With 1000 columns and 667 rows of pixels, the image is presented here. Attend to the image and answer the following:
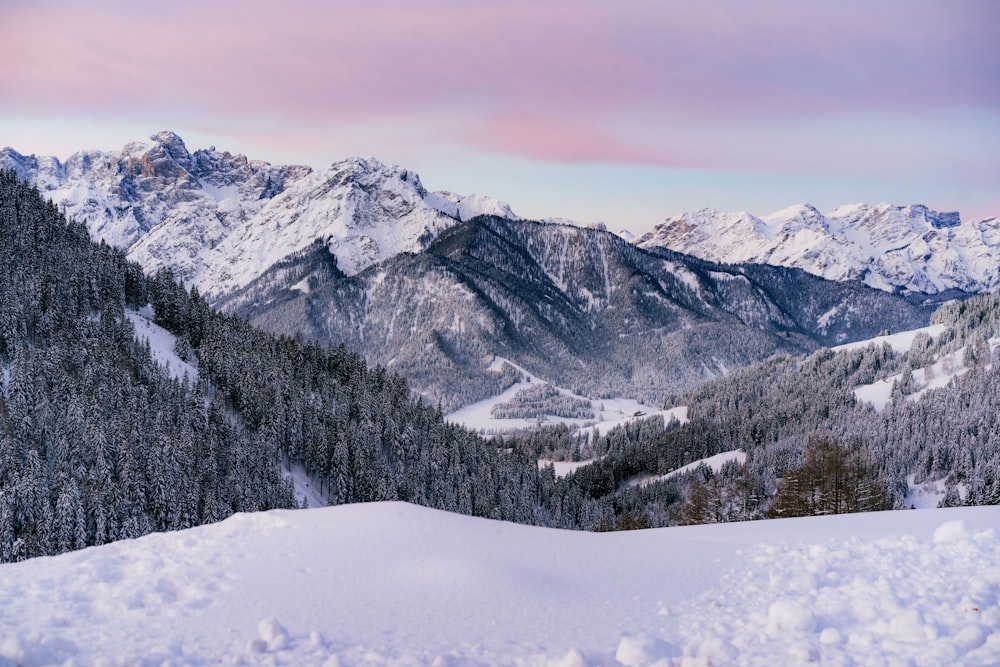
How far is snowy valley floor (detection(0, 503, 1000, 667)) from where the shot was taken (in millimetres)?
11062

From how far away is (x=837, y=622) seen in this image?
41.1 ft

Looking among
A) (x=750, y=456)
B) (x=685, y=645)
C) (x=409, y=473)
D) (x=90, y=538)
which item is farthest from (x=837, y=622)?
(x=750, y=456)

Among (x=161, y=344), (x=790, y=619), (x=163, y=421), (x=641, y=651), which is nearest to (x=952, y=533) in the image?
(x=790, y=619)

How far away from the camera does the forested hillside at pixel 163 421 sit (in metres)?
63.0

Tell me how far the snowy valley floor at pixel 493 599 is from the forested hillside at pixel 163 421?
54298 millimetres

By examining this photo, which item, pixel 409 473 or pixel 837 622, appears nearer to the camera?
pixel 837 622

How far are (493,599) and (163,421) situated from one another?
7636 centimetres

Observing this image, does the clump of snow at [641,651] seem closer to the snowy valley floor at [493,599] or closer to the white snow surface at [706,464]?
the snowy valley floor at [493,599]

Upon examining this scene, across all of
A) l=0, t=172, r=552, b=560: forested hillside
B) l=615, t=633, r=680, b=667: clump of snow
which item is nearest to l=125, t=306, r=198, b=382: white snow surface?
l=0, t=172, r=552, b=560: forested hillside

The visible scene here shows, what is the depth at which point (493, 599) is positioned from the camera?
13555 millimetres

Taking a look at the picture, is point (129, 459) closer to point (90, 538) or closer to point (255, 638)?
point (90, 538)

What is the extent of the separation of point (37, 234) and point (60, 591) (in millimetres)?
119992

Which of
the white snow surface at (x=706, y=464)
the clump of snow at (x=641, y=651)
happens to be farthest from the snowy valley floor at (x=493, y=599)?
the white snow surface at (x=706, y=464)

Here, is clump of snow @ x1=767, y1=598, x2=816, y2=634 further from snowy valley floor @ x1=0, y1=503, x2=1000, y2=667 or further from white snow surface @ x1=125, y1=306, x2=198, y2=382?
white snow surface @ x1=125, y1=306, x2=198, y2=382
